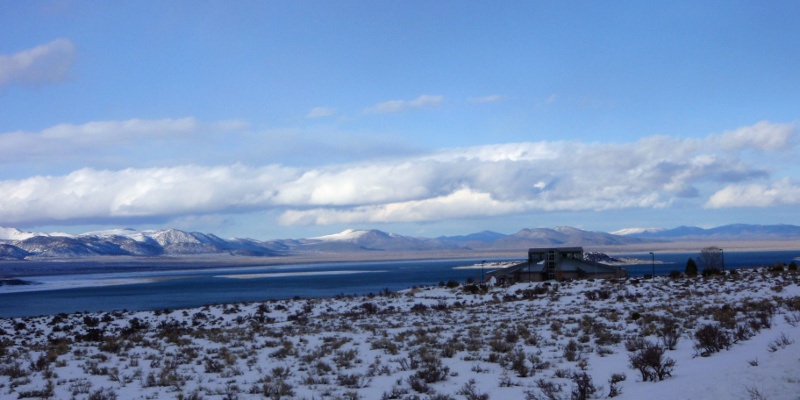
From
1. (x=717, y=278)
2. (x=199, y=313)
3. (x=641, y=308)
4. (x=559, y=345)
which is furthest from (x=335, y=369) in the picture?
(x=717, y=278)

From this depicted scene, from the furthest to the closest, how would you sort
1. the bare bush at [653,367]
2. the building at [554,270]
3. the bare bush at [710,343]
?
1. the building at [554,270]
2. the bare bush at [710,343]
3. the bare bush at [653,367]

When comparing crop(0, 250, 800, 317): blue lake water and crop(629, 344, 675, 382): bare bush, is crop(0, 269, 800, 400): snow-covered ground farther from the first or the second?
crop(0, 250, 800, 317): blue lake water

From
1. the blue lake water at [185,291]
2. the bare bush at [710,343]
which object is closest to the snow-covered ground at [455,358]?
the bare bush at [710,343]

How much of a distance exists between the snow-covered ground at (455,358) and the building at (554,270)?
3259 cm

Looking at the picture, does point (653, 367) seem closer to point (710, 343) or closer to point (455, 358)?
point (710, 343)

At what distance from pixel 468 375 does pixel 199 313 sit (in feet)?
→ 94.6

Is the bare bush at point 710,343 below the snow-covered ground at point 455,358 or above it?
above

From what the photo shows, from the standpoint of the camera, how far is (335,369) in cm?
1591

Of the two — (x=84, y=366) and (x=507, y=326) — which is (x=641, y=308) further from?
(x=84, y=366)

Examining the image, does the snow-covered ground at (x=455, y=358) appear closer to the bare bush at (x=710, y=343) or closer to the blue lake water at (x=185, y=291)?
the bare bush at (x=710, y=343)

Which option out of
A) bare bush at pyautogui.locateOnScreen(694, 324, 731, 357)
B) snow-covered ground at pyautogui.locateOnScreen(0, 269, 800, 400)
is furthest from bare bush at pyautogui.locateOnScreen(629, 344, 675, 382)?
bare bush at pyautogui.locateOnScreen(694, 324, 731, 357)

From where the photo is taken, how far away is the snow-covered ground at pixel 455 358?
12164 mm

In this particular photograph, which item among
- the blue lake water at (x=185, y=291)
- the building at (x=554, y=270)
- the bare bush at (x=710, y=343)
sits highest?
the bare bush at (x=710, y=343)

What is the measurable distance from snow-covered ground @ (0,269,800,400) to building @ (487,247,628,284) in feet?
107
